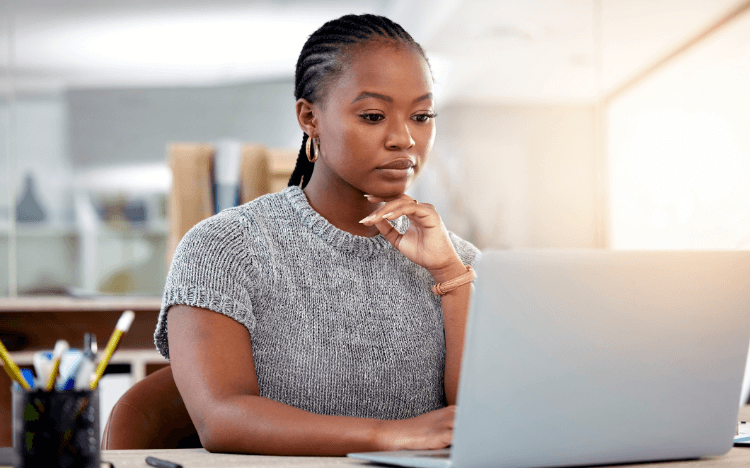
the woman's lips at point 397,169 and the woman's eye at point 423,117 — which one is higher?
the woman's eye at point 423,117

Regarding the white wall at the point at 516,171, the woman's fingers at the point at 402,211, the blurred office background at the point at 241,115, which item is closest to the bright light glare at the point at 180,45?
the blurred office background at the point at 241,115

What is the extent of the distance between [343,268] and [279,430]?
1.33ft

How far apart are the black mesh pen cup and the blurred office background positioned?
3058mm

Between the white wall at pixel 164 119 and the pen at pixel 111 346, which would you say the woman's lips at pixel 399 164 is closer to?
the pen at pixel 111 346

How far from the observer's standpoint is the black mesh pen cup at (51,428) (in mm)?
602

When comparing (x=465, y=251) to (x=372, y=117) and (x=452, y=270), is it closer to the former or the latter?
(x=452, y=270)

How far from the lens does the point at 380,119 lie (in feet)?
3.62

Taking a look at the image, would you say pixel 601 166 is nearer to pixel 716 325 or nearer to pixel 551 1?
pixel 551 1

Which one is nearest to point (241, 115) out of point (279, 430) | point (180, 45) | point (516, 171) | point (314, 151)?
point (180, 45)

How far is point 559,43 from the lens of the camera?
362cm

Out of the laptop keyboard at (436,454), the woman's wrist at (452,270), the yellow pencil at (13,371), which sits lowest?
the laptop keyboard at (436,454)

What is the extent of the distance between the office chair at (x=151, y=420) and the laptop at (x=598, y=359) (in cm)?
47

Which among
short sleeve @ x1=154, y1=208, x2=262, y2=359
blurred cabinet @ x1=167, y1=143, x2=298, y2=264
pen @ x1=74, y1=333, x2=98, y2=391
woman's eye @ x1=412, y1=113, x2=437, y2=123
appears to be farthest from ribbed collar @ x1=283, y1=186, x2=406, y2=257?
blurred cabinet @ x1=167, y1=143, x2=298, y2=264

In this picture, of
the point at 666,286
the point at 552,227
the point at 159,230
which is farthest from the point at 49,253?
the point at 666,286
